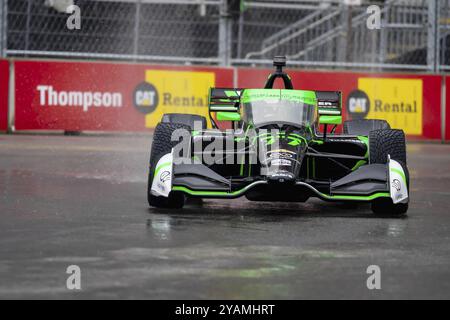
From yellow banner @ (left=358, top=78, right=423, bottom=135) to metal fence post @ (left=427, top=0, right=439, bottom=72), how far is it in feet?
2.52

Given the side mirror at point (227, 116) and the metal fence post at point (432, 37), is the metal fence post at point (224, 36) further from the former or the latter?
the side mirror at point (227, 116)

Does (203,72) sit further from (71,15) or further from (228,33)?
(71,15)

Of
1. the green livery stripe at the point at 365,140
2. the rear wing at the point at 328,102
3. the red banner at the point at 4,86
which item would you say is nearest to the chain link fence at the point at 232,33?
the red banner at the point at 4,86

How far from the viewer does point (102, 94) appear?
20.0 meters

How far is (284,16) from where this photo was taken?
2172cm

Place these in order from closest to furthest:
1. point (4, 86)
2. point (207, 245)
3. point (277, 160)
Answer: point (207, 245), point (277, 160), point (4, 86)

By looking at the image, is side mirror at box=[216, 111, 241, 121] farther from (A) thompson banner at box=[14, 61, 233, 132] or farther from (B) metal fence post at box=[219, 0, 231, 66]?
(B) metal fence post at box=[219, 0, 231, 66]

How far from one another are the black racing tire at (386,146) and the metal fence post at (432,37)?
11.5m

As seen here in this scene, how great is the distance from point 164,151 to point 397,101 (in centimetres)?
1143

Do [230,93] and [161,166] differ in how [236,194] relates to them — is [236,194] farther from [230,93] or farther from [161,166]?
[230,93]

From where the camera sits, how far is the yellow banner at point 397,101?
66.4 feet

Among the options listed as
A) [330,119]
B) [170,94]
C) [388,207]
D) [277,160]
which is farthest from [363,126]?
[170,94]

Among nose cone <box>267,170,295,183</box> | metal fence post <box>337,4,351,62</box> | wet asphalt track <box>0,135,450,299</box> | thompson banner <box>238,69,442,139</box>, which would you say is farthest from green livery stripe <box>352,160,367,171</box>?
metal fence post <box>337,4,351,62</box>
